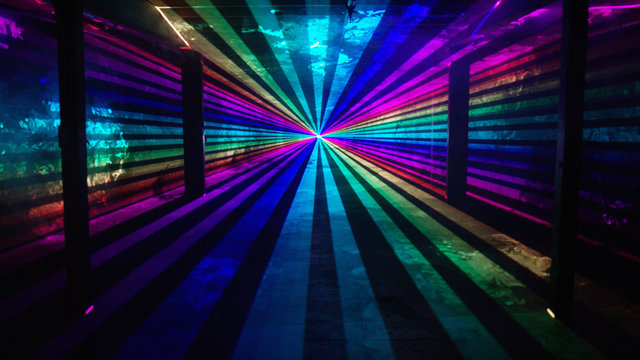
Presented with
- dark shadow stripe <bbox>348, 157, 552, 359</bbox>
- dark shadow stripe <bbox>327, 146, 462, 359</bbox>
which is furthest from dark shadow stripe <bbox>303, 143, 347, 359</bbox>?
dark shadow stripe <bbox>348, 157, 552, 359</bbox>

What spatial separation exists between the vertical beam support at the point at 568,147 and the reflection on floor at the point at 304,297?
393 millimetres

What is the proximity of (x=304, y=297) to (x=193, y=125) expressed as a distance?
233 inches

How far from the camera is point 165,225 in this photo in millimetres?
5094

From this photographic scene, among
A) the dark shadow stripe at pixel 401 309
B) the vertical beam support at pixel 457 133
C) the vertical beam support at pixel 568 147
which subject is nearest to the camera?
the dark shadow stripe at pixel 401 309

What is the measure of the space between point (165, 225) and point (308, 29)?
173 inches

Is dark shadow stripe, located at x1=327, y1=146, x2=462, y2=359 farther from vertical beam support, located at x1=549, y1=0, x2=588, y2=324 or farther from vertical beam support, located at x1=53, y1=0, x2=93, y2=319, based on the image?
vertical beam support, located at x1=53, y1=0, x2=93, y2=319

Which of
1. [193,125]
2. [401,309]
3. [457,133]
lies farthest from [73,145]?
[457,133]

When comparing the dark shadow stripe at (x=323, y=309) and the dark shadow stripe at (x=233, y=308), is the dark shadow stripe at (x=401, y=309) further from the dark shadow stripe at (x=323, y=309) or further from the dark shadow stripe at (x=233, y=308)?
the dark shadow stripe at (x=233, y=308)

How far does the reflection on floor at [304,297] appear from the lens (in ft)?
6.97

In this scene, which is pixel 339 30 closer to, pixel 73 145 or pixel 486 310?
pixel 73 145

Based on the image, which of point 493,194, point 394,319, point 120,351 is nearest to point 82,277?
point 120,351

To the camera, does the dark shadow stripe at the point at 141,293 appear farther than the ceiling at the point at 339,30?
No

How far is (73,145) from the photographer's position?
91.3 inches

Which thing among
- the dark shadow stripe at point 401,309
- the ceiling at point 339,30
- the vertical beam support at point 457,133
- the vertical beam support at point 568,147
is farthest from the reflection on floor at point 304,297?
the ceiling at point 339,30
